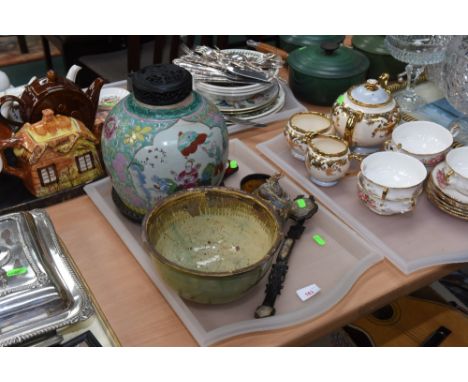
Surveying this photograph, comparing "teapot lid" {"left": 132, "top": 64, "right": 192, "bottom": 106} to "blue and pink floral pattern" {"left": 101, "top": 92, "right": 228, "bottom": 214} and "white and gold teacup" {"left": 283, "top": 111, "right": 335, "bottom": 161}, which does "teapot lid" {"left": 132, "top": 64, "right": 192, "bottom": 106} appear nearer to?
"blue and pink floral pattern" {"left": 101, "top": 92, "right": 228, "bottom": 214}

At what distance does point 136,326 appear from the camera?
0.74 metres

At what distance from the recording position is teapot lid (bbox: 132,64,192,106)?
2.57 feet

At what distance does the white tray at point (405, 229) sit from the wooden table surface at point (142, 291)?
0.8 inches

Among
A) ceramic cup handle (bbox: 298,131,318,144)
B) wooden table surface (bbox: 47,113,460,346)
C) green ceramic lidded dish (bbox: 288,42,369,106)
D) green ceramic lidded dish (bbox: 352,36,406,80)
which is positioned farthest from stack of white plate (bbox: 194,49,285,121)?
wooden table surface (bbox: 47,113,460,346)

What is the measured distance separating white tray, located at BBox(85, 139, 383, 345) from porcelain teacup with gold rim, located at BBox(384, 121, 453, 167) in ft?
0.77

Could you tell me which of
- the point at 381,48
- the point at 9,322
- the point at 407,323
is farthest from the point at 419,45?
the point at 9,322

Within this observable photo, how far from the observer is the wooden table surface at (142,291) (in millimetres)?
727

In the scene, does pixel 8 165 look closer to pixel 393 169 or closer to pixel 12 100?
pixel 12 100

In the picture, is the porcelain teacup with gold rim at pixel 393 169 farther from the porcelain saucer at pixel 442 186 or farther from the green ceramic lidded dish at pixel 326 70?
the green ceramic lidded dish at pixel 326 70

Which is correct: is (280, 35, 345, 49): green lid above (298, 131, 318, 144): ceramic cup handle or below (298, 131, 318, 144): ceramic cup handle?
above

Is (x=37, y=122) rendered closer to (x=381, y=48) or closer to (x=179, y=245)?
(x=179, y=245)

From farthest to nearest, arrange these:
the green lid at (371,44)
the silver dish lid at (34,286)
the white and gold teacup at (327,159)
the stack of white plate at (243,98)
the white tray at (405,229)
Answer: the green lid at (371,44) < the stack of white plate at (243,98) < the white and gold teacup at (327,159) < the white tray at (405,229) < the silver dish lid at (34,286)

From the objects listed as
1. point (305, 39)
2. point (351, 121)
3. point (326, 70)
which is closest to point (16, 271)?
point (351, 121)

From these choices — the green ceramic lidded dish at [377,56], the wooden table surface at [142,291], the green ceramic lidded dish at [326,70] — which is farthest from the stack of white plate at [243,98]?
the wooden table surface at [142,291]
